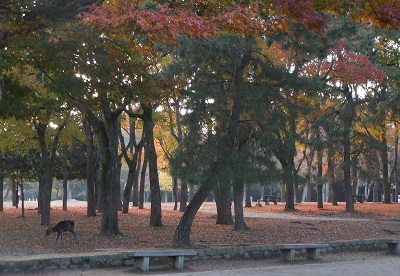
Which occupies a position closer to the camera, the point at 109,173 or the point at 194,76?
the point at 194,76

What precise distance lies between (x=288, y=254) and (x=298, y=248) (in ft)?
1.47

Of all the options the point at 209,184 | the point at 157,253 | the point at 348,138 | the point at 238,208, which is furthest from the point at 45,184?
the point at 348,138

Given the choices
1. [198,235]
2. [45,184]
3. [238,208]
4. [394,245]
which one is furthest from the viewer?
[45,184]

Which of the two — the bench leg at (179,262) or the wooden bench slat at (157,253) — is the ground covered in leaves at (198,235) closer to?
the bench leg at (179,262)

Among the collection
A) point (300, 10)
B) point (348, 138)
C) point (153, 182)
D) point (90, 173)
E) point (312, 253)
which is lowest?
point (312, 253)

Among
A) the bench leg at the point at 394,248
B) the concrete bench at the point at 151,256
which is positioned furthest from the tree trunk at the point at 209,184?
the bench leg at the point at 394,248

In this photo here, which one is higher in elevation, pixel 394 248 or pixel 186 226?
pixel 186 226

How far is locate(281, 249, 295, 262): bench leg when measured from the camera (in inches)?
601

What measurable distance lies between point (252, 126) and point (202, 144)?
1.89 metres

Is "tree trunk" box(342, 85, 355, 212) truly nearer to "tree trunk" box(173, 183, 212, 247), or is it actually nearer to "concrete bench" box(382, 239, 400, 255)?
"concrete bench" box(382, 239, 400, 255)

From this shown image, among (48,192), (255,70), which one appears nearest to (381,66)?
(255,70)

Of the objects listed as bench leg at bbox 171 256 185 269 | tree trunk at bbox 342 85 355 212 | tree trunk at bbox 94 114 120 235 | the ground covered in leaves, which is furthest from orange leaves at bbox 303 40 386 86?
bench leg at bbox 171 256 185 269

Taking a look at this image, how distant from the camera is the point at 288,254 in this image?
50.4 ft

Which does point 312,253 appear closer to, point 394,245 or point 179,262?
point 394,245
